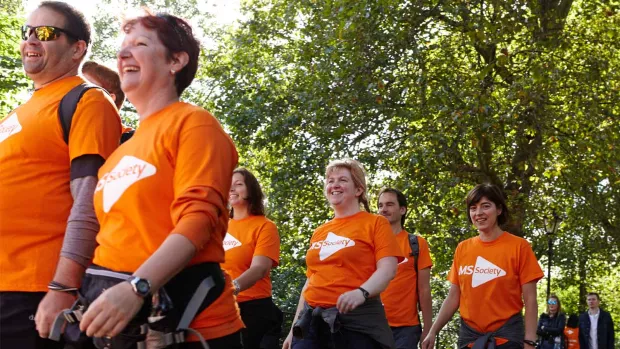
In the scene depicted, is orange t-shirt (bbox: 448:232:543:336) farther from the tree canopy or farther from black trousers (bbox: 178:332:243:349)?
the tree canopy

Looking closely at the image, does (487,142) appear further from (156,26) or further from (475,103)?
(156,26)

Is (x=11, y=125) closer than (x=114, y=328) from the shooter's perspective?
No

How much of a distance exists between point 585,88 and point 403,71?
11.8ft

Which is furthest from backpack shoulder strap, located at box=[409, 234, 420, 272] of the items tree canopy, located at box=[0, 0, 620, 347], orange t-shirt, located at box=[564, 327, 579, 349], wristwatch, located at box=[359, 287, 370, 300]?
orange t-shirt, located at box=[564, 327, 579, 349]

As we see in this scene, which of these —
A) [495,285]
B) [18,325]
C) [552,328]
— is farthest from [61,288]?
[552,328]

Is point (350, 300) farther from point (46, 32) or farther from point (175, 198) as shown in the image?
point (175, 198)

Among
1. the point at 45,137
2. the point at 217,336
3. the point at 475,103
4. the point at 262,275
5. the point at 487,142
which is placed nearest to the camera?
the point at 217,336

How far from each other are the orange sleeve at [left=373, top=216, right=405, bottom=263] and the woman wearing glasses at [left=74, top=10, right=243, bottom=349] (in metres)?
3.13

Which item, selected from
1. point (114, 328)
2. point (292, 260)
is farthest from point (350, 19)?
point (114, 328)

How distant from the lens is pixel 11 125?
4.02m

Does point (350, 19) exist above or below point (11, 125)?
above

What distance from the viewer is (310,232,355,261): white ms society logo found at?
259 inches

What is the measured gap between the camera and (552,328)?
21.6m

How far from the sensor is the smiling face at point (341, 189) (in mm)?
6812
